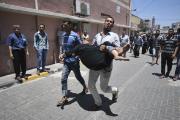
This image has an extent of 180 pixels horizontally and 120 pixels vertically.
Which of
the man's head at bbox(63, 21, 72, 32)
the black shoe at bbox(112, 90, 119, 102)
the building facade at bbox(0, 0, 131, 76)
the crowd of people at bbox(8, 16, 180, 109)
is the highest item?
the building facade at bbox(0, 0, 131, 76)

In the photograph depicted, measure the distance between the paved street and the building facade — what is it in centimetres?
249

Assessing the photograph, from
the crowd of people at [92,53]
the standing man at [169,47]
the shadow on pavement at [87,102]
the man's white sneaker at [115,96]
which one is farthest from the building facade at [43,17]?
the standing man at [169,47]

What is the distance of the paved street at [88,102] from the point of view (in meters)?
4.70

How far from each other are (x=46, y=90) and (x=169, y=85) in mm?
4299

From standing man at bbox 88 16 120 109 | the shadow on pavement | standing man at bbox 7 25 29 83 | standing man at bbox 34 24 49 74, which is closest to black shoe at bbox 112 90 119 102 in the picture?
the shadow on pavement

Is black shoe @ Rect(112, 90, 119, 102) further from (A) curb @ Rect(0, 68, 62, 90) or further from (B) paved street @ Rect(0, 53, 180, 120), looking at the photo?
(A) curb @ Rect(0, 68, 62, 90)

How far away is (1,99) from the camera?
19.2ft

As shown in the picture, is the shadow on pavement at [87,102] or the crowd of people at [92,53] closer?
the crowd of people at [92,53]

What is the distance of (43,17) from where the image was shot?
35.9 feet

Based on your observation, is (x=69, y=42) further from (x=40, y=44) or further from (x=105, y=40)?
(x=40, y=44)

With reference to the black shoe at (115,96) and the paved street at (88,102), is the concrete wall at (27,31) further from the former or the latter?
the black shoe at (115,96)

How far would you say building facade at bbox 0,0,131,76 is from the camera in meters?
8.60

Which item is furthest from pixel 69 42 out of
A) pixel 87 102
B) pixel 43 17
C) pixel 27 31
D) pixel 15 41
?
pixel 43 17

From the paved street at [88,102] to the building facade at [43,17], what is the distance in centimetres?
249
